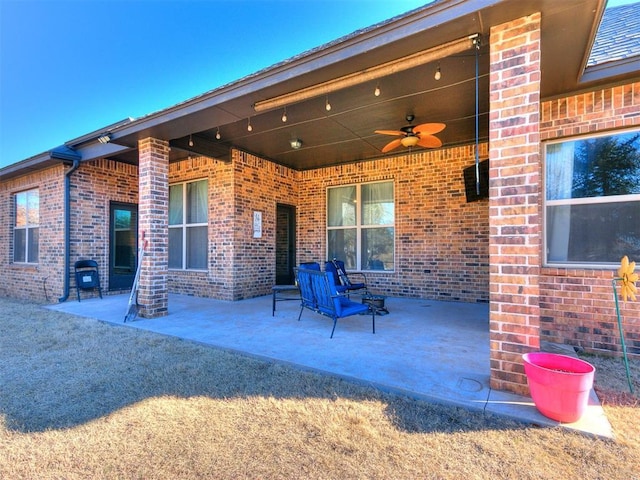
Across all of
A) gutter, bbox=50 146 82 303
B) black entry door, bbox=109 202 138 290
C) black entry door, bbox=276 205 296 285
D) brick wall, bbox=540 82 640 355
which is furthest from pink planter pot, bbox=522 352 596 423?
black entry door, bbox=109 202 138 290

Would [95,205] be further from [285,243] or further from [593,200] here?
[593,200]

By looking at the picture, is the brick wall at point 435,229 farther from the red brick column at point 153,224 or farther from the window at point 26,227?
the window at point 26,227

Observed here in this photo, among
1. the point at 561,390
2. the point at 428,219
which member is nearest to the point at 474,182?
the point at 428,219

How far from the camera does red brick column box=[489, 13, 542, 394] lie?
241 cm

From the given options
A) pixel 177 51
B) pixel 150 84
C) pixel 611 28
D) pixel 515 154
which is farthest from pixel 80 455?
pixel 150 84

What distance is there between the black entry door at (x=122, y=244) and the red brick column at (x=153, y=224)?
2.98 m

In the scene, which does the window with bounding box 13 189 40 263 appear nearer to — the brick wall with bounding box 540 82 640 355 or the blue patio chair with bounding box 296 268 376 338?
the blue patio chair with bounding box 296 268 376 338

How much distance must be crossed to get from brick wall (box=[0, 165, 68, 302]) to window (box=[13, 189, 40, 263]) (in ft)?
0.49

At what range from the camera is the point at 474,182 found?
589 centimetres

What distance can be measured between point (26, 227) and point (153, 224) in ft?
17.8

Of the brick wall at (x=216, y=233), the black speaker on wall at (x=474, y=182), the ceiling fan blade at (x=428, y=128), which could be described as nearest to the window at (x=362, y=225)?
the black speaker on wall at (x=474, y=182)

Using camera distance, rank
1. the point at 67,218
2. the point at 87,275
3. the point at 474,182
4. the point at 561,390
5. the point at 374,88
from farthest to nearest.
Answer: the point at 87,275
the point at 67,218
the point at 474,182
the point at 374,88
the point at 561,390

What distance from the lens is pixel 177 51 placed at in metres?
10.2

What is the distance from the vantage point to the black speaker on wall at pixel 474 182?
558cm
